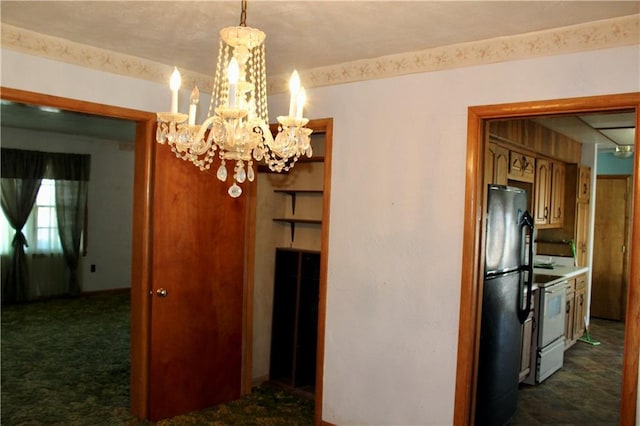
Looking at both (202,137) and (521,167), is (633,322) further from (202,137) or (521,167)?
(521,167)

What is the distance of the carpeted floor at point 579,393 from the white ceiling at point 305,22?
2798 mm

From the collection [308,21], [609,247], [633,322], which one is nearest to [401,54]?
[308,21]

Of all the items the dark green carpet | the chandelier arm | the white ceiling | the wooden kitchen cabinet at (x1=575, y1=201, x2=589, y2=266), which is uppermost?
the white ceiling

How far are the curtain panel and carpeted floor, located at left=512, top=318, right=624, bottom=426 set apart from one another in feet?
20.8

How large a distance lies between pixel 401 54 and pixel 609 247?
553 cm

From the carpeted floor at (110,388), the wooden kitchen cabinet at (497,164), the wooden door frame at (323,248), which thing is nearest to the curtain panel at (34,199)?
the carpeted floor at (110,388)

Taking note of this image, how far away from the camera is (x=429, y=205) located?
9.38 ft

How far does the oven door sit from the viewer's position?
434 centimetres

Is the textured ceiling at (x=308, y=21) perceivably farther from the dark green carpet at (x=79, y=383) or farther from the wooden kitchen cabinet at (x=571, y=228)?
the wooden kitchen cabinet at (x=571, y=228)

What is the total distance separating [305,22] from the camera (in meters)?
2.45

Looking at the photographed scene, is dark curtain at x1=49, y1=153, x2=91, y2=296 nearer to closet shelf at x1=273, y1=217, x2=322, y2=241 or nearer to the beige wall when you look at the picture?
closet shelf at x1=273, y1=217, x2=322, y2=241

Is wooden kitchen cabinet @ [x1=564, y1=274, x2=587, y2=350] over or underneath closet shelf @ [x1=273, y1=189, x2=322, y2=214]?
underneath

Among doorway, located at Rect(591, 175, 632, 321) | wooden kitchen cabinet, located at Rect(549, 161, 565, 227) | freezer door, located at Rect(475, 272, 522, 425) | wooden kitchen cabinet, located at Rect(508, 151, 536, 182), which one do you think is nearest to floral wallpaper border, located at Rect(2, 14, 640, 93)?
freezer door, located at Rect(475, 272, 522, 425)

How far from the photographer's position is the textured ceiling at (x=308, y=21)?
7.27ft
